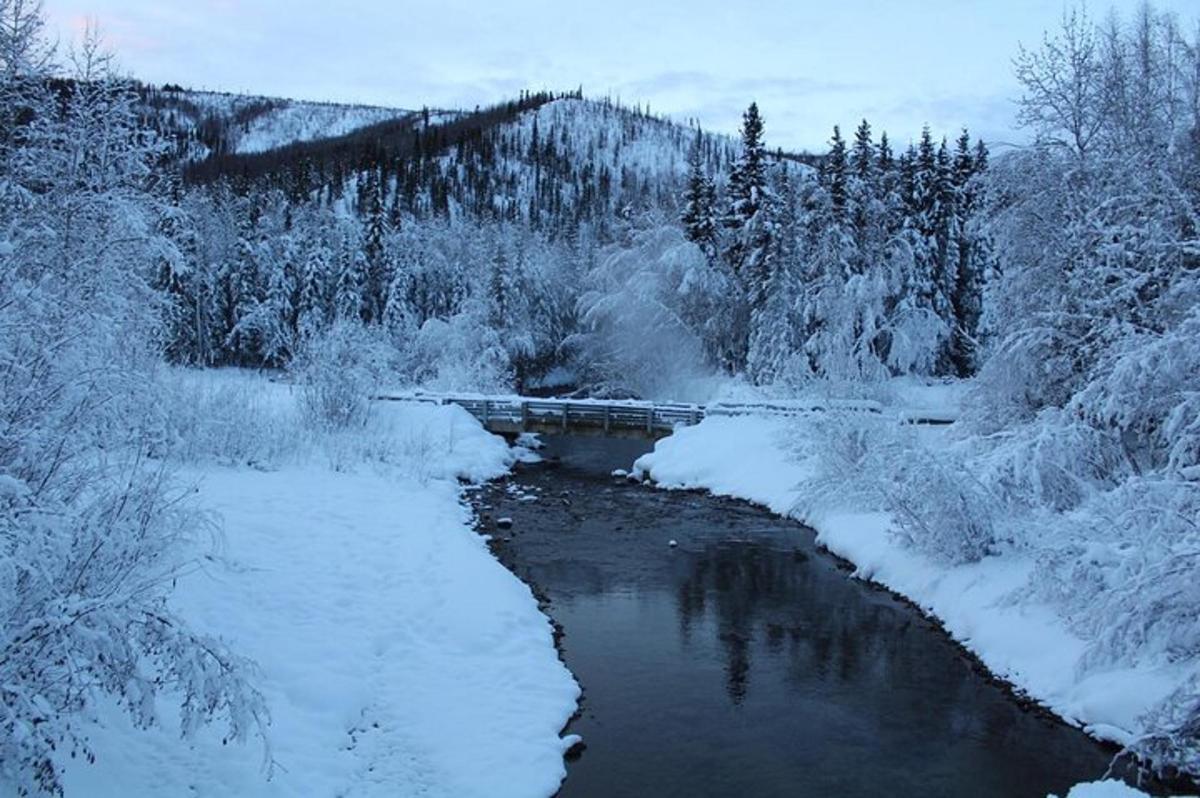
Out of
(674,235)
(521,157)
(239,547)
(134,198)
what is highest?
(521,157)

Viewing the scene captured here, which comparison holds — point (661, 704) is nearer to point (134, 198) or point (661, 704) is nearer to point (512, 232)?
point (134, 198)

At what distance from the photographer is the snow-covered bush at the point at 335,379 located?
24.3 m

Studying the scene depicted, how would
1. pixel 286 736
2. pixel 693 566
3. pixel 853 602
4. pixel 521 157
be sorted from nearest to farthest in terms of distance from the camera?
pixel 286 736 → pixel 853 602 → pixel 693 566 → pixel 521 157

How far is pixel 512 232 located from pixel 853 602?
61450mm

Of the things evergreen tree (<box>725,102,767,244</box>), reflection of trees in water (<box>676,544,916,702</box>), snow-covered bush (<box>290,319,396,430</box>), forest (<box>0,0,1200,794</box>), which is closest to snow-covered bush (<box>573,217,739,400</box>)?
forest (<box>0,0,1200,794</box>)

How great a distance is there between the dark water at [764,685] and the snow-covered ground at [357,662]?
29.4 inches

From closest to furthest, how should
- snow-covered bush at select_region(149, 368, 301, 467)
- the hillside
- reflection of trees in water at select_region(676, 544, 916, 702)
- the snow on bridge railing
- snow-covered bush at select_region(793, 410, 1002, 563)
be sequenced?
reflection of trees in water at select_region(676, 544, 916, 702)
snow-covered bush at select_region(793, 410, 1002, 563)
snow-covered bush at select_region(149, 368, 301, 467)
the snow on bridge railing
the hillside

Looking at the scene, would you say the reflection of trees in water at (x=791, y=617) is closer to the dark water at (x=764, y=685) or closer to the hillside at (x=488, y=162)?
the dark water at (x=764, y=685)

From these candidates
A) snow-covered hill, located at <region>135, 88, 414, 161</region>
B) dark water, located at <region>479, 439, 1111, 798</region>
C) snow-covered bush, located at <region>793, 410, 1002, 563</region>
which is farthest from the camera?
snow-covered hill, located at <region>135, 88, 414, 161</region>

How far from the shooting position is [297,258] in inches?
2306

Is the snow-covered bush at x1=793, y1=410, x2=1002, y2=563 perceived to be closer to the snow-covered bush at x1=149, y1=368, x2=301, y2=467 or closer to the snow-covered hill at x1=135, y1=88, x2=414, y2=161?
the snow-covered bush at x1=149, y1=368, x2=301, y2=467

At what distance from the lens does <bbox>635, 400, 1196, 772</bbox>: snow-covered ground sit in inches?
384

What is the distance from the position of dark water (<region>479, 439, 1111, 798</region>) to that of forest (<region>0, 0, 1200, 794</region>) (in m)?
1.51

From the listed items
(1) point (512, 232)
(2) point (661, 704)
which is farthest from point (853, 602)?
(1) point (512, 232)
